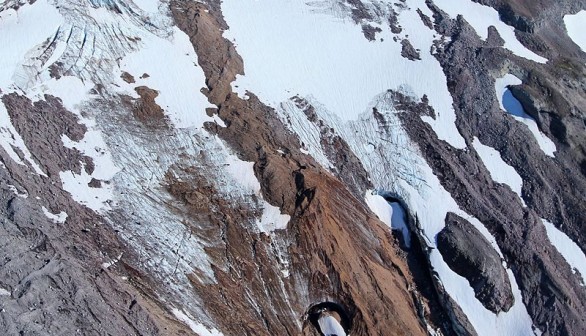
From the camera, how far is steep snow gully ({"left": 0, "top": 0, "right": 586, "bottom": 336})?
917 inches

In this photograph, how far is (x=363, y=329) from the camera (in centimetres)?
2438

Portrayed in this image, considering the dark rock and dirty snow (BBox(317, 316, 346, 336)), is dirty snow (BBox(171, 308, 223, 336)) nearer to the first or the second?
dirty snow (BBox(317, 316, 346, 336))

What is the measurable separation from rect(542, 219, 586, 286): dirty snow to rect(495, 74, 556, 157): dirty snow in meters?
4.39

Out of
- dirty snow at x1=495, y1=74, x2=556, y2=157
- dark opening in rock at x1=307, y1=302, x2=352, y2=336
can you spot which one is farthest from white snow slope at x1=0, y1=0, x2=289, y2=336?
dirty snow at x1=495, y1=74, x2=556, y2=157

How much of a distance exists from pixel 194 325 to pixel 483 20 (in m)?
26.4

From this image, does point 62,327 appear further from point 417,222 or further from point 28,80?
point 417,222

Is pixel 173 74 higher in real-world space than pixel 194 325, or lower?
higher

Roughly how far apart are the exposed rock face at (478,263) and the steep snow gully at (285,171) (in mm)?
71

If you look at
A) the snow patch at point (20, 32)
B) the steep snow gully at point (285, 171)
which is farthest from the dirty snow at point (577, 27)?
the snow patch at point (20, 32)

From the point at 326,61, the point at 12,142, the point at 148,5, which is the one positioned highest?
the point at 326,61

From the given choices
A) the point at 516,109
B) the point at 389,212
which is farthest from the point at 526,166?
the point at 389,212

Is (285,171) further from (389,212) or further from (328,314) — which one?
(328,314)

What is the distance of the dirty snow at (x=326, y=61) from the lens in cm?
3192

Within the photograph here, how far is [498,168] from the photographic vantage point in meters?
30.9
